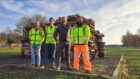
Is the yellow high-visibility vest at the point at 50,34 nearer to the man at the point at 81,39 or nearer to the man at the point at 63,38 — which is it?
the man at the point at 63,38

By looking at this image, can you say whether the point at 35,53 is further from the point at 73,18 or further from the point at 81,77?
the point at 73,18

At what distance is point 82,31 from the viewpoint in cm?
1362

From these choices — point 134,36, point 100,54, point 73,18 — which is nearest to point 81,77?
point 73,18

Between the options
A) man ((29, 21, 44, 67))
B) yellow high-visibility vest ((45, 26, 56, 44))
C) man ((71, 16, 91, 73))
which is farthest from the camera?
yellow high-visibility vest ((45, 26, 56, 44))

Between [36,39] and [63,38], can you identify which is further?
[36,39]

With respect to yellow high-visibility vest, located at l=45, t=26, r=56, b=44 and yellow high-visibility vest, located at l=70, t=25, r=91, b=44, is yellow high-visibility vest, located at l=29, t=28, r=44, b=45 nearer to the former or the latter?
yellow high-visibility vest, located at l=45, t=26, r=56, b=44

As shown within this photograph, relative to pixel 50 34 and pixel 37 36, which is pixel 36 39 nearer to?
pixel 37 36

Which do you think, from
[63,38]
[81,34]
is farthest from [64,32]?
[81,34]

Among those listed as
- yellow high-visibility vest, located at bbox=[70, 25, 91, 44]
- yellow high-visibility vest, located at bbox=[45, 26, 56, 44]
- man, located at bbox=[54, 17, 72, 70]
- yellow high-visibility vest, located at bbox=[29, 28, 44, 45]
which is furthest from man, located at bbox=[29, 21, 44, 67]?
yellow high-visibility vest, located at bbox=[70, 25, 91, 44]

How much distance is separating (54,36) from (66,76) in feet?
Result: 9.93

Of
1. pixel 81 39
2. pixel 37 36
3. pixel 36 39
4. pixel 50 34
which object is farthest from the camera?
pixel 50 34

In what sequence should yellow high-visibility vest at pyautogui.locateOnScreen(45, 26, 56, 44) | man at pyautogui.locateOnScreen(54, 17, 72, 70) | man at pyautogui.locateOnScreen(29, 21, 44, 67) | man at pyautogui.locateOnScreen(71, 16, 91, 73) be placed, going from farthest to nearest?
yellow high-visibility vest at pyautogui.locateOnScreen(45, 26, 56, 44)
man at pyautogui.locateOnScreen(29, 21, 44, 67)
man at pyautogui.locateOnScreen(54, 17, 72, 70)
man at pyautogui.locateOnScreen(71, 16, 91, 73)

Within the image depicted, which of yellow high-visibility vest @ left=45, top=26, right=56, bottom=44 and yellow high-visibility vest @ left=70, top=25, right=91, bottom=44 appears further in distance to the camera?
yellow high-visibility vest @ left=45, top=26, right=56, bottom=44

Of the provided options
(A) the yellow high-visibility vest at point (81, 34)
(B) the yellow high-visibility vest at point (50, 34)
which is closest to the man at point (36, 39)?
(B) the yellow high-visibility vest at point (50, 34)
